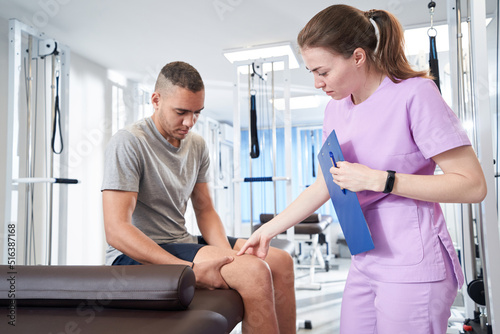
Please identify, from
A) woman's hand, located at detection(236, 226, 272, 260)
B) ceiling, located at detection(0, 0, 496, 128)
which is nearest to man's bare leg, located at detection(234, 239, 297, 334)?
woman's hand, located at detection(236, 226, 272, 260)

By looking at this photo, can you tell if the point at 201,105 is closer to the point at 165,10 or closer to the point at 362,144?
the point at 362,144

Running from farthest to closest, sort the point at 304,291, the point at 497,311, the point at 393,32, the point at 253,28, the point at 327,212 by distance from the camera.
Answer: the point at 327,212 → the point at 304,291 → the point at 253,28 → the point at 497,311 → the point at 393,32

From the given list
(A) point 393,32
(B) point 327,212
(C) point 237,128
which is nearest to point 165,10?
(C) point 237,128

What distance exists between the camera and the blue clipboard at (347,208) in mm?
821

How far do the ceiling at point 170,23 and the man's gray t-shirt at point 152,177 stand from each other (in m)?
1.55

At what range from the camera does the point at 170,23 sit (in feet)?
9.31

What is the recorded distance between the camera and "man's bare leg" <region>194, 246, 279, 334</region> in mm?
1063

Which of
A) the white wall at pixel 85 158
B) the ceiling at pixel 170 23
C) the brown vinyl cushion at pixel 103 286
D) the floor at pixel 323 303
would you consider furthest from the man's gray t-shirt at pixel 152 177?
the white wall at pixel 85 158

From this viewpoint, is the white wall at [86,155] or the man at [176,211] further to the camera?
the white wall at [86,155]

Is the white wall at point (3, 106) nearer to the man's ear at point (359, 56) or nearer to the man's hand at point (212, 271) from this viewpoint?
the man's hand at point (212, 271)

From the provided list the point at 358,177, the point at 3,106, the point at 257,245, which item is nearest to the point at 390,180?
the point at 358,177

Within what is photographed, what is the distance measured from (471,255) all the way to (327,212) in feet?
14.0

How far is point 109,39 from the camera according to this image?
3.12m

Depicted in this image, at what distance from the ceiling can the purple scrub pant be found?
2233 mm
